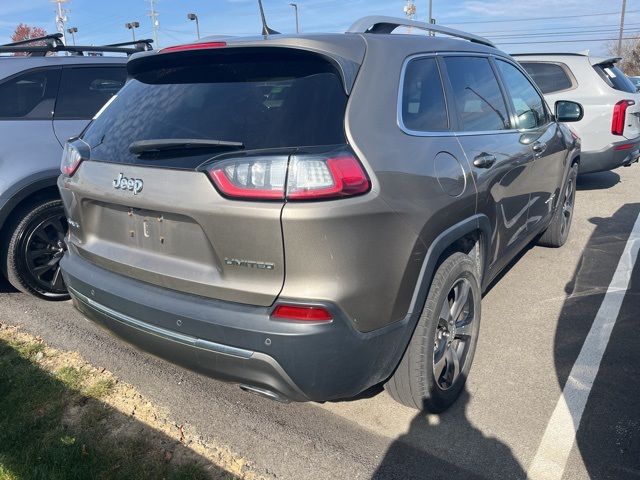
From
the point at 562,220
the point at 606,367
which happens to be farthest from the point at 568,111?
the point at 606,367

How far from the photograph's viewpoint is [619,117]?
7414 mm

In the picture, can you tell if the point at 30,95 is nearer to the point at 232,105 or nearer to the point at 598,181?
the point at 232,105

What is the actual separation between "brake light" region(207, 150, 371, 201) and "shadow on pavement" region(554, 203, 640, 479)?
1.77 m

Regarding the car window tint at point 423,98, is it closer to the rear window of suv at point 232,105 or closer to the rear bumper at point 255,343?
the rear window of suv at point 232,105

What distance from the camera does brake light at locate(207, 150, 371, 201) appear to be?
205 centimetres

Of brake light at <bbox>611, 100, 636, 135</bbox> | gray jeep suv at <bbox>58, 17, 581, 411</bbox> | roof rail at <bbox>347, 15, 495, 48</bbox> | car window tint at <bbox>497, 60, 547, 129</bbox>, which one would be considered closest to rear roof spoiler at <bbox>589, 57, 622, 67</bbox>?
brake light at <bbox>611, 100, 636, 135</bbox>

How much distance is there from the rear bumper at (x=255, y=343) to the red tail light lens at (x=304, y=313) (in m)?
0.02

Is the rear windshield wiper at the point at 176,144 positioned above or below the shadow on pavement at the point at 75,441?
above

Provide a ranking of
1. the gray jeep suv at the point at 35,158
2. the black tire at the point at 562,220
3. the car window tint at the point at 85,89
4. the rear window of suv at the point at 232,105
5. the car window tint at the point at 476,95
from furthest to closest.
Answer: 1. the black tire at the point at 562,220
2. the car window tint at the point at 85,89
3. the gray jeep suv at the point at 35,158
4. the car window tint at the point at 476,95
5. the rear window of suv at the point at 232,105

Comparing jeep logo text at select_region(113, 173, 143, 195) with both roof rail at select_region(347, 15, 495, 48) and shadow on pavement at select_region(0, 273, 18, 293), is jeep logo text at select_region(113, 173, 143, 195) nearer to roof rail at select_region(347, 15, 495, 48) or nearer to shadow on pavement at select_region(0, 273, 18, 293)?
roof rail at select_region(347, 15, 495, 48)

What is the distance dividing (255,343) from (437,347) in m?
1.20

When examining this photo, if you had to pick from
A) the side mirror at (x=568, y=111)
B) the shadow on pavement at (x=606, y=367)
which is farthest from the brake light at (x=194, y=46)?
the side mirror at (x=568, y=111)

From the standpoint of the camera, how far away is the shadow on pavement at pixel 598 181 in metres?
8.52

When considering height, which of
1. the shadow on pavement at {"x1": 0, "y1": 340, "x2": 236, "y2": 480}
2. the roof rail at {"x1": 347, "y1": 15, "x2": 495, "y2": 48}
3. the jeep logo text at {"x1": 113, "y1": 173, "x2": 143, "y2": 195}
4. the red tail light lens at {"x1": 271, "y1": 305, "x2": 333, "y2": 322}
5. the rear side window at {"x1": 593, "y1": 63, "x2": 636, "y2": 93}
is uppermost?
the roof rail at {"x1": 347, "y1": 15, "x2": 495, "y2": 48}
